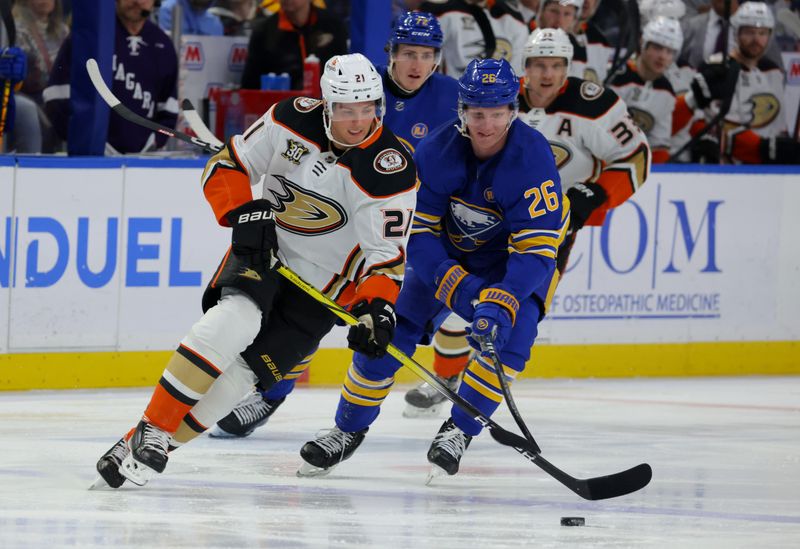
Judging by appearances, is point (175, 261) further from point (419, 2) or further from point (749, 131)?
point (749, 131)

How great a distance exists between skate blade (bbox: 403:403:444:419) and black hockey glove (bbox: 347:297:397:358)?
1.76 meters

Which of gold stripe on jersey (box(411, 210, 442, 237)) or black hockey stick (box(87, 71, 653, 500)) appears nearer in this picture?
black hockey stick (box(87, 71, 653, 500))

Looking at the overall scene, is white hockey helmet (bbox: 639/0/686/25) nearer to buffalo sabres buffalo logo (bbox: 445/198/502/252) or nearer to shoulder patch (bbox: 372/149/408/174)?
buffalo sabres buffalo logo (bbox: 445/198/502/252)

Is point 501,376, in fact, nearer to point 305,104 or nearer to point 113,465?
point 305,104

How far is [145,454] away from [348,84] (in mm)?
1083

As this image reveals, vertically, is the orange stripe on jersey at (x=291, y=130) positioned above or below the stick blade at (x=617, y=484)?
above

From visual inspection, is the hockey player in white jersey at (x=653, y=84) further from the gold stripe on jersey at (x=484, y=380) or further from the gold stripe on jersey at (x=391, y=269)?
the gold stripe on jersey at (x=391, y=269)

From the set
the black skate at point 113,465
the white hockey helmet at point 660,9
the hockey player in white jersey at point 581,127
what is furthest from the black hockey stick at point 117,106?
the white hockey helmet at point 660,9

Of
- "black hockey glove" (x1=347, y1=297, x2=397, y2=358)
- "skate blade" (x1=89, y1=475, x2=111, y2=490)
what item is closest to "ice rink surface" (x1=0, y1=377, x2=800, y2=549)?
"skate blade" (x1=89, y1=475, x2=111, y2=490)

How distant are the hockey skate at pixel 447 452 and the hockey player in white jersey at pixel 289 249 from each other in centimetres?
46

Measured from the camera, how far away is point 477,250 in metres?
4.78

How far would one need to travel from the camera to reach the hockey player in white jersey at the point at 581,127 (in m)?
5.76

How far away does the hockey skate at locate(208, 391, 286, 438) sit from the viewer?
516cm

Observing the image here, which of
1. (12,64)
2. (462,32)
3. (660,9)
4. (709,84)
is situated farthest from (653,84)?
(12,64)
